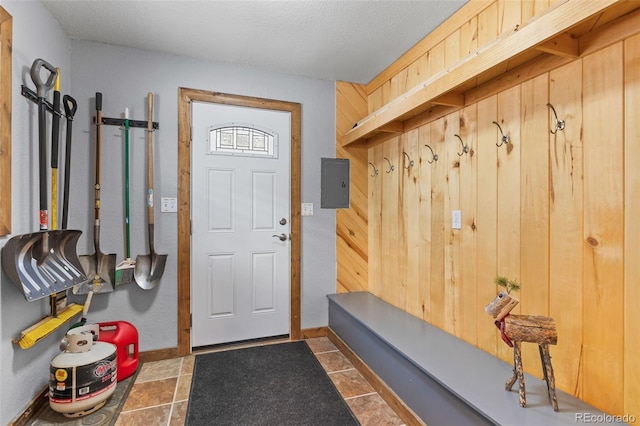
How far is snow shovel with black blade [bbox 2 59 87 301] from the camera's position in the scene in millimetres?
1644

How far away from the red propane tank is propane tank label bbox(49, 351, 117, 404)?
401mm

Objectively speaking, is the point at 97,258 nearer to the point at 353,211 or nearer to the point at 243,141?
the point at 243,141

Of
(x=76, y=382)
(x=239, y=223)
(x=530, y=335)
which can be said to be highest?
(x=239, y=223)

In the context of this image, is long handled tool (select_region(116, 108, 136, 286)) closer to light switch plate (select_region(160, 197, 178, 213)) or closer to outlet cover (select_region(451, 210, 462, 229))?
light switch plate (select_region(160, 197, 178, 213))

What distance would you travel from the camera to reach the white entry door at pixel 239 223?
2.70 meters

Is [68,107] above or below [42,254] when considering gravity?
above

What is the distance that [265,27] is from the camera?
222 centimetres

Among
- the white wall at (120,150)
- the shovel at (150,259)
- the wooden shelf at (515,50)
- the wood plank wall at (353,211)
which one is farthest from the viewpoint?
the wood plank wall at (353,211)

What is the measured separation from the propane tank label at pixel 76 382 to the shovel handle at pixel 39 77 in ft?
5.27

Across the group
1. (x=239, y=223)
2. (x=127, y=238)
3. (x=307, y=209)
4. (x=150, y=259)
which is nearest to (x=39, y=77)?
(x=127, y=238)

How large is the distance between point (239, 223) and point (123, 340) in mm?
1213

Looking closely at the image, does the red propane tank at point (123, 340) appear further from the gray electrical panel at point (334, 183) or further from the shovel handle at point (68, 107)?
the gray electrical panel at point (334, 183)

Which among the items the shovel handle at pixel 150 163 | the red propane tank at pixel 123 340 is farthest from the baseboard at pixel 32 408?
the shovel handle at pixel 150 163

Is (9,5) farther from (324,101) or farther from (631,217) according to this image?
(631,217)
